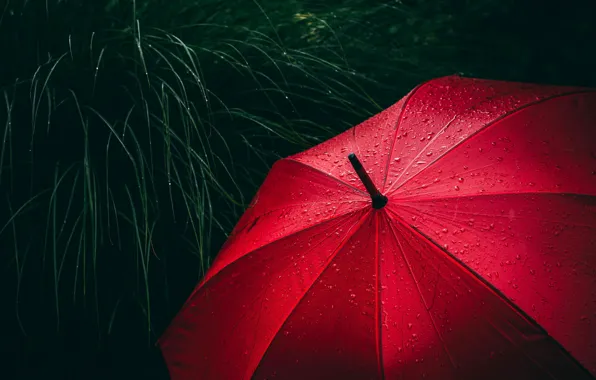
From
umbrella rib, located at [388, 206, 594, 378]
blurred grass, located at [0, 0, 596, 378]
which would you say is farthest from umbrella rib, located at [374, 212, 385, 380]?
blurred grass, located at [0, 0, 596, 378]

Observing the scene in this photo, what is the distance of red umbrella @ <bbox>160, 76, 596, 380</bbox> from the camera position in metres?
1.64

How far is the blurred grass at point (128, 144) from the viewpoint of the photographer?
2564 millimetres

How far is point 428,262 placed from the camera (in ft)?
5.60

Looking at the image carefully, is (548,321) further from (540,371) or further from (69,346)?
(69,346)

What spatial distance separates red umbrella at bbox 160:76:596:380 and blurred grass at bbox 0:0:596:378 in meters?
0.48

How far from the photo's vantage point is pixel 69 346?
111 inches

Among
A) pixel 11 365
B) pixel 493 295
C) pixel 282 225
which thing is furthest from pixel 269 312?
pixel 11 365

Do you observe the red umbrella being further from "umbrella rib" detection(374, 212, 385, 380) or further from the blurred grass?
the blurred grass

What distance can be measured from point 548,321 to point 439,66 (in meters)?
2.31

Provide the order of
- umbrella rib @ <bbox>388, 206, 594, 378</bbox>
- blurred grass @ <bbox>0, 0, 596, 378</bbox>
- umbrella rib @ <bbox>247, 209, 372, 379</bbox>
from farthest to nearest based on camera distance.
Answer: blurred grass @ <bbox>0, 0, 596, 378</bbox>
umbrella rib @ <bbox>247, 209, 372, 379</bbox>
umbrella rib @ <bbox>388, 206, 594, 378</bbox>

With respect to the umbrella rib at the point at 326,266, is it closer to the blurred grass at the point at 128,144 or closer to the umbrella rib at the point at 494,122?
the umbrella rib at the point at 494,122

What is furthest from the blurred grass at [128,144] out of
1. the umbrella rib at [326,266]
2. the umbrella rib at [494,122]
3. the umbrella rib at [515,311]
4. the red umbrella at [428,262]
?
the umbrella rib at [515,311]

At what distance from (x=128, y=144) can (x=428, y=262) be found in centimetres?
148

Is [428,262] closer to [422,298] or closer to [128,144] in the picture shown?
[422,298]
